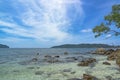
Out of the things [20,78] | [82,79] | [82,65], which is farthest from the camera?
[82,65]

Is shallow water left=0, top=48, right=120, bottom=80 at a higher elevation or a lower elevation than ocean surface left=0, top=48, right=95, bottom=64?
lower

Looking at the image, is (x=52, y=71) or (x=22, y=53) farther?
(x=22, y=53)

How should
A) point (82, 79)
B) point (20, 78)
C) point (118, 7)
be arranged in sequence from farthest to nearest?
1. point (118, 7)
2. point (20, 78)
3. point (82, 79)

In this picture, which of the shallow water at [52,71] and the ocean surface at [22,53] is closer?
the shallow water at [52,71]

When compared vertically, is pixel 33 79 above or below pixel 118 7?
below

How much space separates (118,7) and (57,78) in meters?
37.2

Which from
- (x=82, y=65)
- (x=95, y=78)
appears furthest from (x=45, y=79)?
(x=82, y=65)

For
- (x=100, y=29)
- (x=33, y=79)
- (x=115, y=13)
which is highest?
(x=115, y=13)

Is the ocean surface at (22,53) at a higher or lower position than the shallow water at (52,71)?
higher

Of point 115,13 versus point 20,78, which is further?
point 115,13

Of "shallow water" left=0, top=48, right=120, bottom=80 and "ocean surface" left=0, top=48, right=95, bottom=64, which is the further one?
"ocean surface" left=0, top=48, right=95, bottom=64

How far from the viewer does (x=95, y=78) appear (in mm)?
19250

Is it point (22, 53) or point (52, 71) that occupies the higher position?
point (22, 53)

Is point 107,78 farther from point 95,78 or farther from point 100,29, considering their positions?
point 100,29
